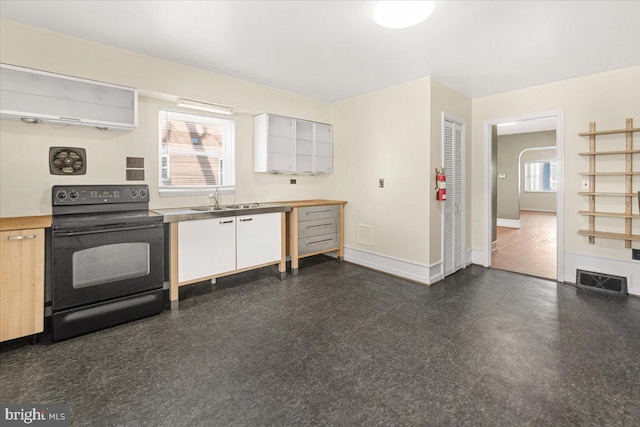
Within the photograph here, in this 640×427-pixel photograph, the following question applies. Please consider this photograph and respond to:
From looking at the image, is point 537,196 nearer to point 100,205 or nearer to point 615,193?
point 615,193

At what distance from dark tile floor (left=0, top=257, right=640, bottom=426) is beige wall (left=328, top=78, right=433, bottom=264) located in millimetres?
1085

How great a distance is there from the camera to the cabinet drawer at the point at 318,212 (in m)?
4.20

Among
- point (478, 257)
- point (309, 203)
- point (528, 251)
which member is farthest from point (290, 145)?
A: point (528, 251)

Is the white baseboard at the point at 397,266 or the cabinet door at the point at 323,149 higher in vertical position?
the cabinet door at the point at 323,149

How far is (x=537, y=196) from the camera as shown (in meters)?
12.1

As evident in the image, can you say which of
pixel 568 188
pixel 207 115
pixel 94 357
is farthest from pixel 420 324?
pixel 207 115

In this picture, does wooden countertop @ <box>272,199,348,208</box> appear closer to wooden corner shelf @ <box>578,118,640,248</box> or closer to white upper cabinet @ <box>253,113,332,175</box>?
white upper cabinet @ <box>253,113,332,175</box>

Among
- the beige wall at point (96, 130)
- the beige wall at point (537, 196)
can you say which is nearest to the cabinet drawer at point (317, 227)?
the beige wall at point (96, 130)

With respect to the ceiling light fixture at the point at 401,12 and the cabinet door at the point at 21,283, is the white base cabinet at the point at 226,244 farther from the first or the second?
the ceiling light fixture at the point at 401,12

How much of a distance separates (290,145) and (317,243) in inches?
59.1

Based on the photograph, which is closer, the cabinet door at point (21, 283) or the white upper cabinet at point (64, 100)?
the cabinet door at point (21, 283)

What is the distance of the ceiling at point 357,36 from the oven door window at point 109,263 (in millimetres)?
1930

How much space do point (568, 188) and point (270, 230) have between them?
3804 mm

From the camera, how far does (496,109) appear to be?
438 cm
